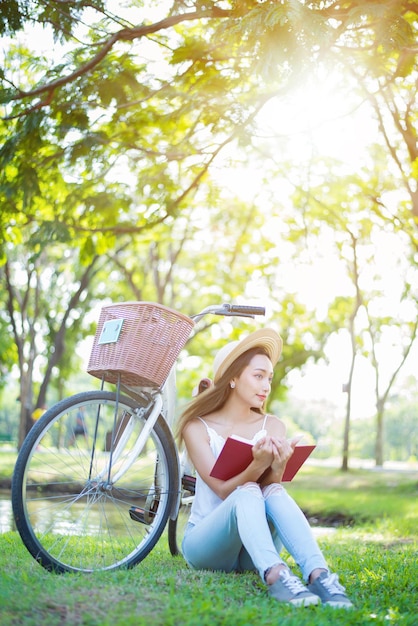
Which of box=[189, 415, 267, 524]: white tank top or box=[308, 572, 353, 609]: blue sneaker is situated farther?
box=[189, 415, 267, 524]: white tank top

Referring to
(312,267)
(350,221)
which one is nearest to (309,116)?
(350,221)

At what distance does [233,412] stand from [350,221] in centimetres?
1069

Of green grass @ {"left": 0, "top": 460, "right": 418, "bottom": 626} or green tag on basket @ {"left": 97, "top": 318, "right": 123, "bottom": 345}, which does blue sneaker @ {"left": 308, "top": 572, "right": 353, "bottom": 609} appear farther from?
green tag on basket @ {"left": 97, "top": 318, "right": 123, "bottom": 345}

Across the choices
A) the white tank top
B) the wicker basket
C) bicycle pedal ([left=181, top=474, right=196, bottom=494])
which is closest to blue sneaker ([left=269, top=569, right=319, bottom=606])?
the white tank top

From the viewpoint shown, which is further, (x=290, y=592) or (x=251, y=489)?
(x=251, y=489)

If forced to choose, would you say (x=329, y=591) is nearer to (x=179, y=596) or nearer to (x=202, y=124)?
(x=179, y=596)

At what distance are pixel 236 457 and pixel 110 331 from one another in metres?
0.82

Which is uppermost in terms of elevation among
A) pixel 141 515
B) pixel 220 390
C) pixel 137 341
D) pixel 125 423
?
pixel 137 341

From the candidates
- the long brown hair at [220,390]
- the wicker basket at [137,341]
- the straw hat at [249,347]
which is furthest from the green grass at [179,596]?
the straw hat at [249,347]

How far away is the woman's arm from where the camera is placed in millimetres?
3420

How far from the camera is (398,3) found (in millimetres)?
4711

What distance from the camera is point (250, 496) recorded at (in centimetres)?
333

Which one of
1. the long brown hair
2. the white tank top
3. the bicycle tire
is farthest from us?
the long brown hair

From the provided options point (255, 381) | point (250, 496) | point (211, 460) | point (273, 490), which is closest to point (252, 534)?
point (250, 496)
